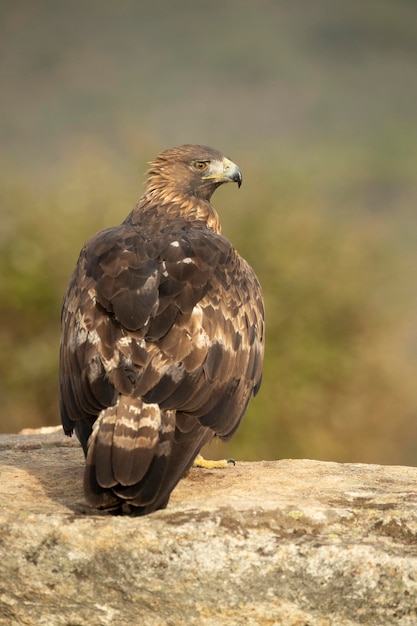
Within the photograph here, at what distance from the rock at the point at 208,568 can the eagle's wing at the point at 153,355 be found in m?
0.26

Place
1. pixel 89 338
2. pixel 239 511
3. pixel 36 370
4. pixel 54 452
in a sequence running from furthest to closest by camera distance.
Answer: pixel 36 370 < pixel 54 452 < pixel 89 338 < pixel 239 511

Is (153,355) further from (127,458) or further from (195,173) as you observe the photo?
(195,173)

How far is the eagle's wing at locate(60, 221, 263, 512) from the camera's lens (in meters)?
5.94

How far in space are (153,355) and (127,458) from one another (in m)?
0.74

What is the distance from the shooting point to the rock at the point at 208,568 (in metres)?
5.62

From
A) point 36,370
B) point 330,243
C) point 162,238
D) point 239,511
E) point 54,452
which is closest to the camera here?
point 239,511

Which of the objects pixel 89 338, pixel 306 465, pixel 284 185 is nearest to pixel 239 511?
pixel 89 338

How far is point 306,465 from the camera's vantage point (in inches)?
307

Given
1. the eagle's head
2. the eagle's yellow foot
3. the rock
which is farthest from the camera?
the eagle's head

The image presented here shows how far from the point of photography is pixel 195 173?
945cm

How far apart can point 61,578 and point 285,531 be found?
119 cm

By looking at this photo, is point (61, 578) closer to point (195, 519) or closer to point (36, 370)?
point (195, 519)

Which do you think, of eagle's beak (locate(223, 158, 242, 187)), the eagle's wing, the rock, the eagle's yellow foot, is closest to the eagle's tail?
the eagle's wing

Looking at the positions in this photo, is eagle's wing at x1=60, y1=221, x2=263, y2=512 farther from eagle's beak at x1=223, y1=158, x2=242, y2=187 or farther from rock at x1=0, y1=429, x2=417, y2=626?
eagle's beak at x1=223, y1=158, x2=242, y2=187
